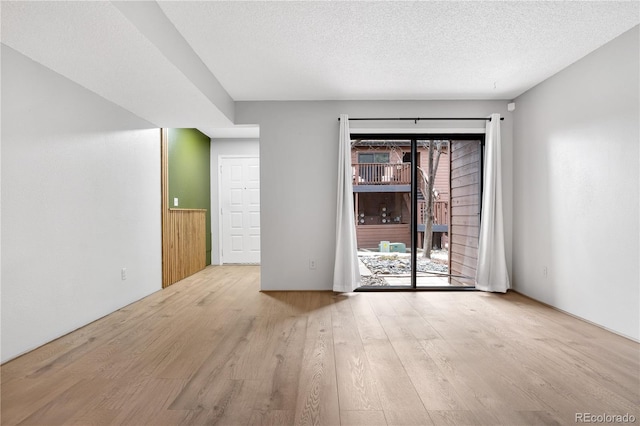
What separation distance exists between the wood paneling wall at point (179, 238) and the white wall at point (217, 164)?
306mm

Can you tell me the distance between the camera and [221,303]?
3641 mm

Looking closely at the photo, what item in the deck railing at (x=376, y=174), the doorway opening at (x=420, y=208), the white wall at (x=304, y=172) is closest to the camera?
the white wall at (x=304, y=172)

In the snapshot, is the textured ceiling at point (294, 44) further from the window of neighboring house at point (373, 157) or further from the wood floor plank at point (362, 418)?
the wood floor plank at point (362, 418)

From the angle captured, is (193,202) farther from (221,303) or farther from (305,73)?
(305,73)

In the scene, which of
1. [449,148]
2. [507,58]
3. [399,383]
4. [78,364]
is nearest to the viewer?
[399,383]

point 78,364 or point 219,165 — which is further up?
point 219,165

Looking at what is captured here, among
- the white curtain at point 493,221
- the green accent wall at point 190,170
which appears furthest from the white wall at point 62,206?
the white curtain at point 493,221

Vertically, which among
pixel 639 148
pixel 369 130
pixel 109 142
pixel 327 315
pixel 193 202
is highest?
pixel 369 130

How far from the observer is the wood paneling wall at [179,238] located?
4.47m

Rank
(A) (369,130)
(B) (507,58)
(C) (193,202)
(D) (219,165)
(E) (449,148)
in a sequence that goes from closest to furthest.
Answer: (B) (507,58) < (A) (369,130) < (E) (449,148) < (C) (193,202) < (D) (219,165)

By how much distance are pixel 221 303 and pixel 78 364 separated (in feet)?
5.11

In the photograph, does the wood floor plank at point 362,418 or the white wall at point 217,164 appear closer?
the wood floor plank at point 362,418

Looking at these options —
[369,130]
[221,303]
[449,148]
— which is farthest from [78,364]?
[449,148]

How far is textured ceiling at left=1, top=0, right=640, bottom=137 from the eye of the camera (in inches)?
81.1
